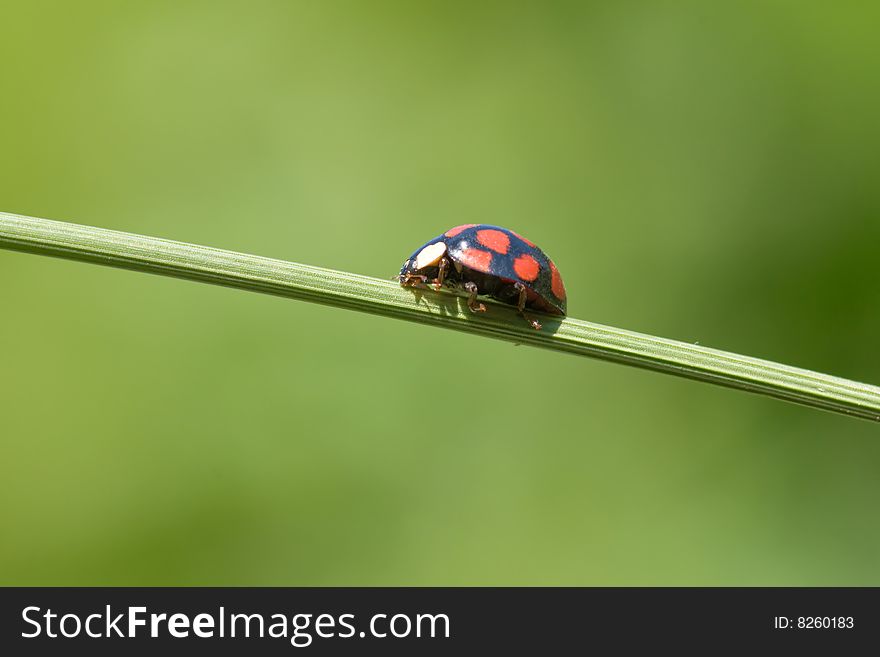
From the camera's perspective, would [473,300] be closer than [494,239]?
Yes

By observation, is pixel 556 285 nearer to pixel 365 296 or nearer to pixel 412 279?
pixel 412 279

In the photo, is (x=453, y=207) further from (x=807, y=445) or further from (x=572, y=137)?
(x=807, y=445)

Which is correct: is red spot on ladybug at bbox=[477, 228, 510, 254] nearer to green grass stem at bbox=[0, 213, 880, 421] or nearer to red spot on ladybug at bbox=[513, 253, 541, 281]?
red spot on ladybug at bbox=[513, 253, 541, 281]

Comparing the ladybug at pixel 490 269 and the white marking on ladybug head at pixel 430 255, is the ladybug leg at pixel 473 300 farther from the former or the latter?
the white marking on ladybug head at pixel 430 255

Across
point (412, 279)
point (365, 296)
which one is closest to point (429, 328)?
point (412, 279)

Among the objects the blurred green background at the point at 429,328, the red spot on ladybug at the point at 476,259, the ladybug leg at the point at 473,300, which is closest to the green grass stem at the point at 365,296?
the ladybug leg at the point at 473,300

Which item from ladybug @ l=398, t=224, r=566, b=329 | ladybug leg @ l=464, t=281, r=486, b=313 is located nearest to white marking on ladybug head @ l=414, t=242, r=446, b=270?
ladybug @ l=398, t=224, r=566, b=329

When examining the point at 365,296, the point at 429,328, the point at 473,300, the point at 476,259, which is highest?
the point at 429,328
